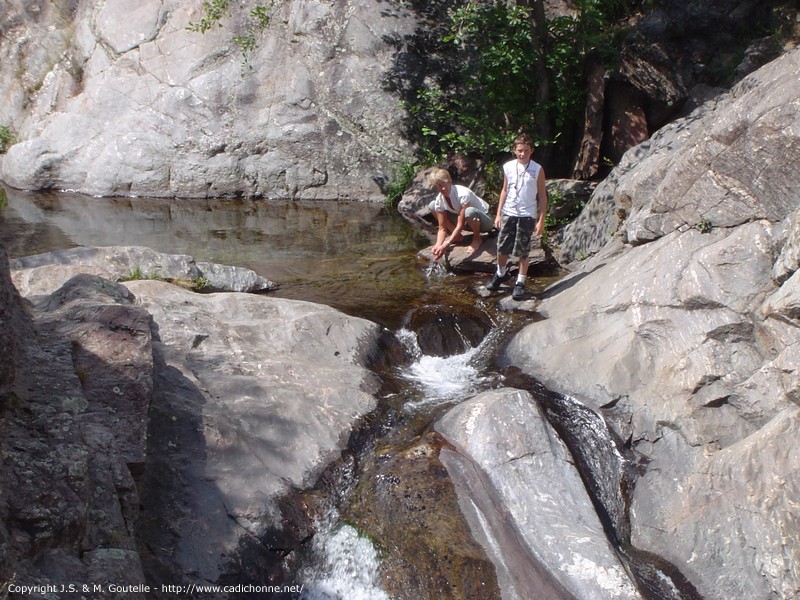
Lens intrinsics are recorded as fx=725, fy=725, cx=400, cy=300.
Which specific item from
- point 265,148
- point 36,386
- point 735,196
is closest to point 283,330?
point 36,386

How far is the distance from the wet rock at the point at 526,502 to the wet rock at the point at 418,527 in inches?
3.8

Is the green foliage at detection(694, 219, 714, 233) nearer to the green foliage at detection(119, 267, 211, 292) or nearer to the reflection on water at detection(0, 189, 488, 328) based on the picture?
the reflection on water at detection(0, 189, 488, 328)

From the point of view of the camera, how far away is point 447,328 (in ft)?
22.7

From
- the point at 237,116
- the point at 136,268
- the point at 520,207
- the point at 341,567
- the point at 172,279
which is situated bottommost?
the point at 341,567

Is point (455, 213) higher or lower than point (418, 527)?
higher

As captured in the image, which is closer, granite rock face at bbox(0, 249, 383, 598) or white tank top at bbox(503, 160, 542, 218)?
granite rock face at bbox(0, 249, 383, 598)

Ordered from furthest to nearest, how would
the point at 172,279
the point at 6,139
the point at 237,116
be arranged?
1. the point at 6,139
2. the point at 237,116
3. the point at 172,279

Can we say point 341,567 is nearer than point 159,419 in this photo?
Yes

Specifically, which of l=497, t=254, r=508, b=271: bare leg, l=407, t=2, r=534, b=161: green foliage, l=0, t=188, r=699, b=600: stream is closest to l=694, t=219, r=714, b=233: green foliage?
l=0, t=188, r=699, b=600: stream

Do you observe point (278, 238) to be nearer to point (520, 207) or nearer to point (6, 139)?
point (520, 207)

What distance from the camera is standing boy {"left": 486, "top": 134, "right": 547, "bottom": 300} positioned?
279 inches

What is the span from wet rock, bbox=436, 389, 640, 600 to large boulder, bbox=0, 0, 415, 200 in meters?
8.83

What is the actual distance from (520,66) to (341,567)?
8.64 metres

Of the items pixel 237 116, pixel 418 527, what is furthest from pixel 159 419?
pixel 237 116
